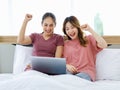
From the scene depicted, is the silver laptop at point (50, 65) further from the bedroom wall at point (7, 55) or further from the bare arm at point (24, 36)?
the bedroom wall at point (7, 55)

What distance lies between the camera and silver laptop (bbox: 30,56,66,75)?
6.34ft

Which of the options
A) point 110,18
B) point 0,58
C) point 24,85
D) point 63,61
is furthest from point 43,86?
point 110,18

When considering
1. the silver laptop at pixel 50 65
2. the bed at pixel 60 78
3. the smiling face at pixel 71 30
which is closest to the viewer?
the bed at pixel 60 78

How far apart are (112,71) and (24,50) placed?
33.2 inches

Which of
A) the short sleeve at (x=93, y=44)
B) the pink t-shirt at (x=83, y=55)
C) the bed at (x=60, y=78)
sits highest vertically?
the short sleeve at (x=93, y=44)

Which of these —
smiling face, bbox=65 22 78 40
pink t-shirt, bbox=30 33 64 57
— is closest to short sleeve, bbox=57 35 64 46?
pink t-shirt, bbox=30 33 64 57

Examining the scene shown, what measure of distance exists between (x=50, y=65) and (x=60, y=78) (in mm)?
319

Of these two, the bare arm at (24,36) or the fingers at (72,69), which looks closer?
the fingers at (72,69)

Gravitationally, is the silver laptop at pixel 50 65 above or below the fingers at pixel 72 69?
above

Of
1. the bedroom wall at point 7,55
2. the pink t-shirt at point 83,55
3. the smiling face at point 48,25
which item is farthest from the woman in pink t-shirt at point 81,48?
the bedroom wall at point 7,55

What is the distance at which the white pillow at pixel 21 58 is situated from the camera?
2297 mm

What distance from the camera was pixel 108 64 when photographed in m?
2.19

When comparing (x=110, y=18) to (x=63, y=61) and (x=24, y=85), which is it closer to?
(x=63, y=61)

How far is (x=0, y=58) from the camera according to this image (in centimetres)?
250
